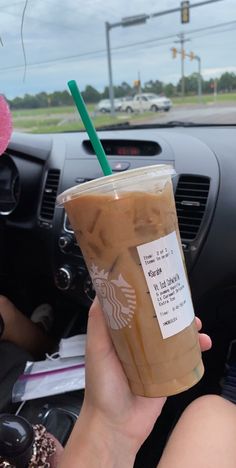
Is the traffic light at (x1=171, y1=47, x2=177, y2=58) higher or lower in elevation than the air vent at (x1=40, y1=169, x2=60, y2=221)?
higher

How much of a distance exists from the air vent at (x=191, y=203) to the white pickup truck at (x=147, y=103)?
809 millimetres

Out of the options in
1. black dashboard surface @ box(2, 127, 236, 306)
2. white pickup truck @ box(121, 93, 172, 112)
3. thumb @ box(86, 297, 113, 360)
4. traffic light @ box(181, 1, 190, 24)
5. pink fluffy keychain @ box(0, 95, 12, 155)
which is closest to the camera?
pink fluffy keychain @ box(0, 95, 12, 155)

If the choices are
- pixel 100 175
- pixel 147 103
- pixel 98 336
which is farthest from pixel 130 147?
pixel 98 336

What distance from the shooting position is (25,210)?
2.51 m

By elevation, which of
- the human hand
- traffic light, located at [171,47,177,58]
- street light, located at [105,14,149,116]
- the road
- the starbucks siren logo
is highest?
street light, located at [105,14,149,116]

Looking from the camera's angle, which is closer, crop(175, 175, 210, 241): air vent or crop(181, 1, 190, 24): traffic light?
crop(175, 175, 210, 241): air vent

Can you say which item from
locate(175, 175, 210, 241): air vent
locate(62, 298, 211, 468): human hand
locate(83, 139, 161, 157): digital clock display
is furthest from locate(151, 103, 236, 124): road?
locate(62, 298, 211, 468): human hand

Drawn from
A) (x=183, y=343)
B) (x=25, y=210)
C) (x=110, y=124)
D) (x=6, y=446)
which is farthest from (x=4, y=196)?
(x=183, y=343)

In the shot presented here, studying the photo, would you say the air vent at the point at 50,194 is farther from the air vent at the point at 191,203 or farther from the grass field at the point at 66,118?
the air vent at the point at 191,203

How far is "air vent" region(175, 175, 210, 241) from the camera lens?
5.89 ft

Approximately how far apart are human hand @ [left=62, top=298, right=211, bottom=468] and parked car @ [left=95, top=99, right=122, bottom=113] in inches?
56.2

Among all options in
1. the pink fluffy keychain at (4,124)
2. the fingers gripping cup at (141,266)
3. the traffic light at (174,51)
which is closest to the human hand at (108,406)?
the fingers gripping cup at (141,266)

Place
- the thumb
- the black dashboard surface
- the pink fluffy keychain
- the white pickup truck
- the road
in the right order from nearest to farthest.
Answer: the pink fluffy keychain → the thumb → the black dashboard surface → the road → the white pickup truck

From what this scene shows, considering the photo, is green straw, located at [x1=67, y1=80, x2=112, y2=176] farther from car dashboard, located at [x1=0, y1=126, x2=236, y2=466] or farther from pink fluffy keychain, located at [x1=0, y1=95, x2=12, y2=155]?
car dashboard, located at [x1=0, y1=126, x2=236, y2=466]
